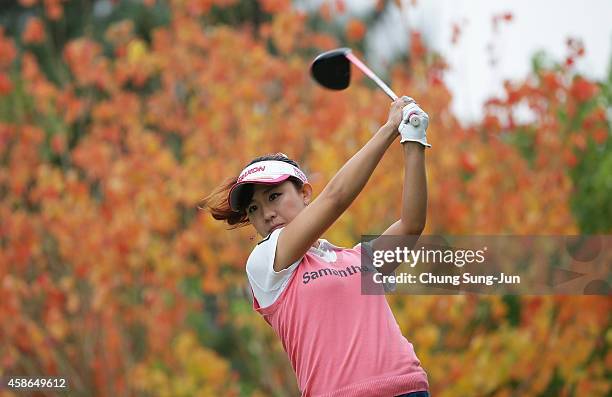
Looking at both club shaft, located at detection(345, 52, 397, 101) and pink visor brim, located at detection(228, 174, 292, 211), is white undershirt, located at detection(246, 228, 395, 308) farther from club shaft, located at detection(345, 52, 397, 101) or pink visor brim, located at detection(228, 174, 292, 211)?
club shaft, located at detection(345, 52, 397, 101)

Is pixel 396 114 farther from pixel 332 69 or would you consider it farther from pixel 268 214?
pixel 332 69

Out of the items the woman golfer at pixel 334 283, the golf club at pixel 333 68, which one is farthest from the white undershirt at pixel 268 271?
the golf club at pixel 333 68

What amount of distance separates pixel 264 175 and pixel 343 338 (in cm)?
59

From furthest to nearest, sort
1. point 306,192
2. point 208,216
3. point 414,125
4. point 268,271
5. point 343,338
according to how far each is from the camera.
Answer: point 208,216 → point 306,192 → point 268,271 → point 343,338 → point 414,125

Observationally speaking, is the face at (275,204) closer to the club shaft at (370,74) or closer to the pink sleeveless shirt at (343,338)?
the pink sleeveless shirt at (343,338)

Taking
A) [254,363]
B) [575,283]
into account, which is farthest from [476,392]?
[254,363]

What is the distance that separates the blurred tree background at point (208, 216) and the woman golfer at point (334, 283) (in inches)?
216

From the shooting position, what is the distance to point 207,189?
9898mm

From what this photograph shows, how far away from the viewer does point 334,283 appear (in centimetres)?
331

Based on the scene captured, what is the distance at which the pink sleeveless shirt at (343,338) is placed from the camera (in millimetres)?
3238

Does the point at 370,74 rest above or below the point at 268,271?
above

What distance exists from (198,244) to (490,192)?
273cm

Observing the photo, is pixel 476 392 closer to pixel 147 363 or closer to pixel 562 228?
pixel 562 228

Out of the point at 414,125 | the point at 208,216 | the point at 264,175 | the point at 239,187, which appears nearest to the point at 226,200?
the point at 239,187
